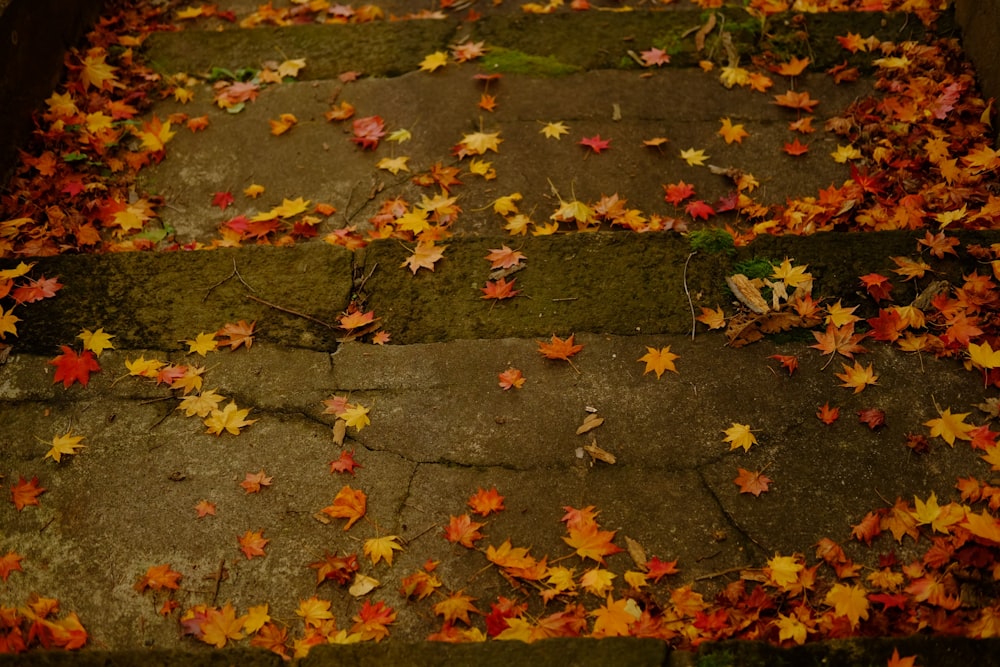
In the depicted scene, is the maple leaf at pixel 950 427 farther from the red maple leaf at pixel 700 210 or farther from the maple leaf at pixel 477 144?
the maple leaf at pixel 477 144

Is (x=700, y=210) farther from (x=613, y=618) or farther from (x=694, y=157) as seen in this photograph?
(x=613, y=618)

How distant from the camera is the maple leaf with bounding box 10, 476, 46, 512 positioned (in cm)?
255

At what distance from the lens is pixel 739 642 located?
1872 mm

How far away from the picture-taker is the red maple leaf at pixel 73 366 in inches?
112

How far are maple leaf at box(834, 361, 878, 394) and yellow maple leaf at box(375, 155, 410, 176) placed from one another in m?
2.16

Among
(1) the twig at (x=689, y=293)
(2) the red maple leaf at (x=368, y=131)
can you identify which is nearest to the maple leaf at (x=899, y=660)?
(1) the twig at (x=689, y=293)

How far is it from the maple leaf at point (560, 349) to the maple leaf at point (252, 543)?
3.82 ft

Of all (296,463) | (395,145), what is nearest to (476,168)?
(395,145)

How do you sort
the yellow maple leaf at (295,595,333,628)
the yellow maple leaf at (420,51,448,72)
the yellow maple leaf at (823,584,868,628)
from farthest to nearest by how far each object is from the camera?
1. the yellow maple leaf at (420,51,448,72)
2. the yellow maple leaf at (295,595,333,628)
3. the yellow maple leaf at (823,584,868,628)

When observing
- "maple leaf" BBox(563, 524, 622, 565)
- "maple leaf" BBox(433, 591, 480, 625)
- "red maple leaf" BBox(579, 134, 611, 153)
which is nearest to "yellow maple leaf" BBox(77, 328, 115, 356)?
"maple leaf" BBox(433, 591, 480, 625)

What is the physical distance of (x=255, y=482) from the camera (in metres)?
2.55

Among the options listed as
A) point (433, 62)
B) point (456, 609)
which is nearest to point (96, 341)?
point (456, 609)

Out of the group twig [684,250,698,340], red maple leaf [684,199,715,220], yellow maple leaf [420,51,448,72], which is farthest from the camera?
yellow maple leaf [420,51,448,72]

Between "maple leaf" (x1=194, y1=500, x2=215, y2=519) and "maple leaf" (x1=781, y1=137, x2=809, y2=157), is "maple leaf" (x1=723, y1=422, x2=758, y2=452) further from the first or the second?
"maple leaf" (x1=194, y1=500, x2=215, y2=519)
